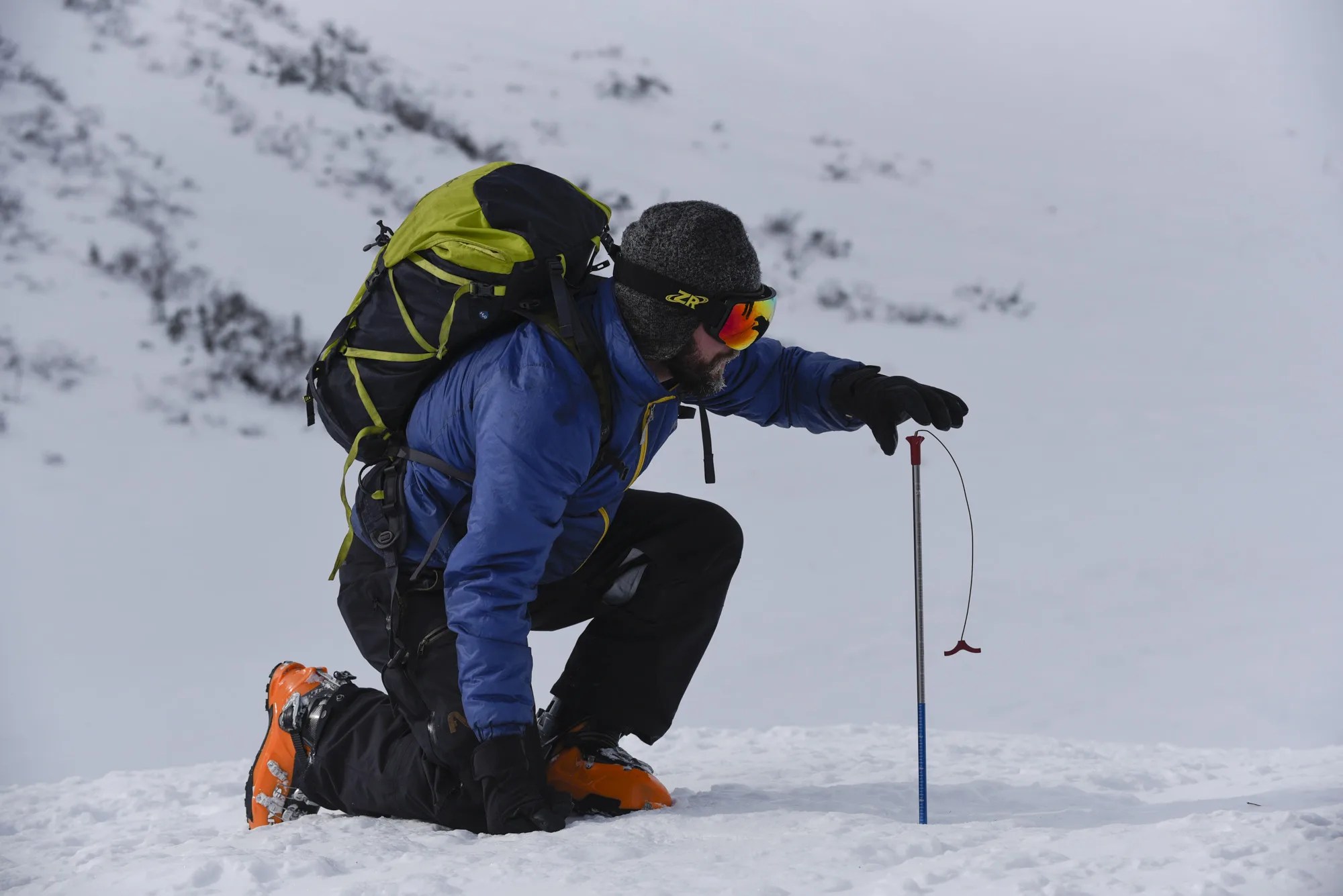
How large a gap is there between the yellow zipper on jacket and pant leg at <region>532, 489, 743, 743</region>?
0.82 feet

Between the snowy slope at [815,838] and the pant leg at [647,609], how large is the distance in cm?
27

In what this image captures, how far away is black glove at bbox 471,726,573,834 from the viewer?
2230 millimetres

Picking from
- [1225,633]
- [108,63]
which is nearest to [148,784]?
[1225,633]

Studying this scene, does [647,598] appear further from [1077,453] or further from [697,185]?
[697,185]

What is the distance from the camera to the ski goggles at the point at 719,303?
2.38 metres

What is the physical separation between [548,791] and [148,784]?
5.50 feet

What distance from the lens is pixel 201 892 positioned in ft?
6.40

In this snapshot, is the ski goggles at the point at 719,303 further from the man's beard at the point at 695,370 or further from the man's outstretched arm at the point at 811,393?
the man's outstretched arm at the point at 811,393

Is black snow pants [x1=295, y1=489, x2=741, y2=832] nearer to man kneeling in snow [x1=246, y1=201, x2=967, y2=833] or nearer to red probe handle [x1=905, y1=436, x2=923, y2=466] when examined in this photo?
man kneeling in snow [x1=246, y1=201, x2=967, y2=833]

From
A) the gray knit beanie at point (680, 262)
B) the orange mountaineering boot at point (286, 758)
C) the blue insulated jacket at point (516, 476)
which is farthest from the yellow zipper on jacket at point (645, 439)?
the orange mountaineering boot at point (286, 758)

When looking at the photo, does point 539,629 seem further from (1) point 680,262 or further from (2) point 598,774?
(1) point 680,262

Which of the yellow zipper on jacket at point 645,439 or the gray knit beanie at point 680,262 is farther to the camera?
the yellow zipper on jacket at point 645,439

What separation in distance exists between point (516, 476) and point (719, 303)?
56cm

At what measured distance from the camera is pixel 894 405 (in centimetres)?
263
